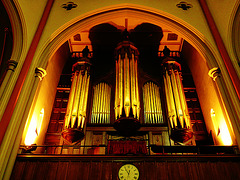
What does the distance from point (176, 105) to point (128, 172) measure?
3.30 meters

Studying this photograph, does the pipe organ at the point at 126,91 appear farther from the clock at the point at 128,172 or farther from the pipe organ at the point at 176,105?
the clock at the point at 128,172

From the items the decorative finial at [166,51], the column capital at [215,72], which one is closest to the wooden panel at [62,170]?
the column capital at [215,72]

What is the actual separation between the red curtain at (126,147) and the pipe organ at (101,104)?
2101mm

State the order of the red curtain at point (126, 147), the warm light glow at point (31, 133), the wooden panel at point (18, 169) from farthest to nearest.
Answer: the warm light glow at point (31, 133)
the red curtain at point (126, 147)
the wooden panel at point (18, 169)

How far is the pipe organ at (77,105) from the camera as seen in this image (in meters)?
7.38

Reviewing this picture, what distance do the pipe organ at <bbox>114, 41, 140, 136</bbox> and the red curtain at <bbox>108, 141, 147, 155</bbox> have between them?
91 centimetres

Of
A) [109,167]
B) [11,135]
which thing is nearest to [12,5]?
[11,135]


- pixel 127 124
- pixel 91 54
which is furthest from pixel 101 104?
pixel 91 54

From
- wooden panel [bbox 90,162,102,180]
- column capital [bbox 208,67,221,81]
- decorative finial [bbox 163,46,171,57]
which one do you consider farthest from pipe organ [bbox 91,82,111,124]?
column capital [bbox 208,67,221,81]

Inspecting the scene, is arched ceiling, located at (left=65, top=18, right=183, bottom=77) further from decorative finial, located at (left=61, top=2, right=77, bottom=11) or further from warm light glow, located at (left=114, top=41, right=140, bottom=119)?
decorative finial, located at (left=61, top=2, right=77, bottom=11)

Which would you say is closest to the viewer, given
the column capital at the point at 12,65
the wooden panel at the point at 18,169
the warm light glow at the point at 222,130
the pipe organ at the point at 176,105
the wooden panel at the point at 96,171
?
the wooden panel at the point at 18,169

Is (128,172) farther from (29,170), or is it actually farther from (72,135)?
(72,135)

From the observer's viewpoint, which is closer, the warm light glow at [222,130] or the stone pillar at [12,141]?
the stone pillar at [12,141]

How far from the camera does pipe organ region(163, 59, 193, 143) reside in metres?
7.46
